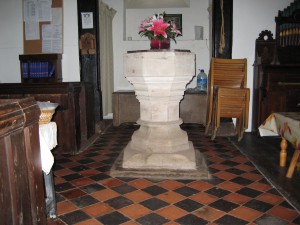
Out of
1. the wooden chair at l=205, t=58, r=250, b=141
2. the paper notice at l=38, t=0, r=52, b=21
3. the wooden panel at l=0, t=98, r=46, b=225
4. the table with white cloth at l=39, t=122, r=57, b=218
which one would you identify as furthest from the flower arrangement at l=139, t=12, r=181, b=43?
the paper notice at l=38, t=0, r=52, b=21

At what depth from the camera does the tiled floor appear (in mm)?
1908

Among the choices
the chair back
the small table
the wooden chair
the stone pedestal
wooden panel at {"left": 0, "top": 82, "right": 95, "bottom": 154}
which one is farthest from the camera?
the chair back

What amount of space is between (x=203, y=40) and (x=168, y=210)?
176 inches

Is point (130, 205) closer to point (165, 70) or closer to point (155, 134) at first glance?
point (155, 134)

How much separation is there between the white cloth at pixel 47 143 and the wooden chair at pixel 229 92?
2.60m

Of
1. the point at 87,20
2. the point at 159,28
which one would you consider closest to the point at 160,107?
the point at 159,28

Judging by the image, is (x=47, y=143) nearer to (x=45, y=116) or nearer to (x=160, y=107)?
(x=45, y=116)

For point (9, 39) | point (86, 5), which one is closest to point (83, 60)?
point (86, 5)

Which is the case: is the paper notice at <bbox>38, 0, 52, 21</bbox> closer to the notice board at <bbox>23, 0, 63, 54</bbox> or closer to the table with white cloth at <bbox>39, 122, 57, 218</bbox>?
the notice board at <bbox>23, 0, 63, 54</bbox>

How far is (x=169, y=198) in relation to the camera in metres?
2.21

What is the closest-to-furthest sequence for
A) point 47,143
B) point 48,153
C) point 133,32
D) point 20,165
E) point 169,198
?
point 20,165 → point 48,153 → point 47,143 → point 169,198 → point 133,32

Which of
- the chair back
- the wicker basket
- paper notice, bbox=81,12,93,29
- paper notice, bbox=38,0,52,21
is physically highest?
paper notice, bbox=38,0,52,21

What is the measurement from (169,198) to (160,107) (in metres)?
0.93

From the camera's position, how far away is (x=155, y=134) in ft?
9.25
